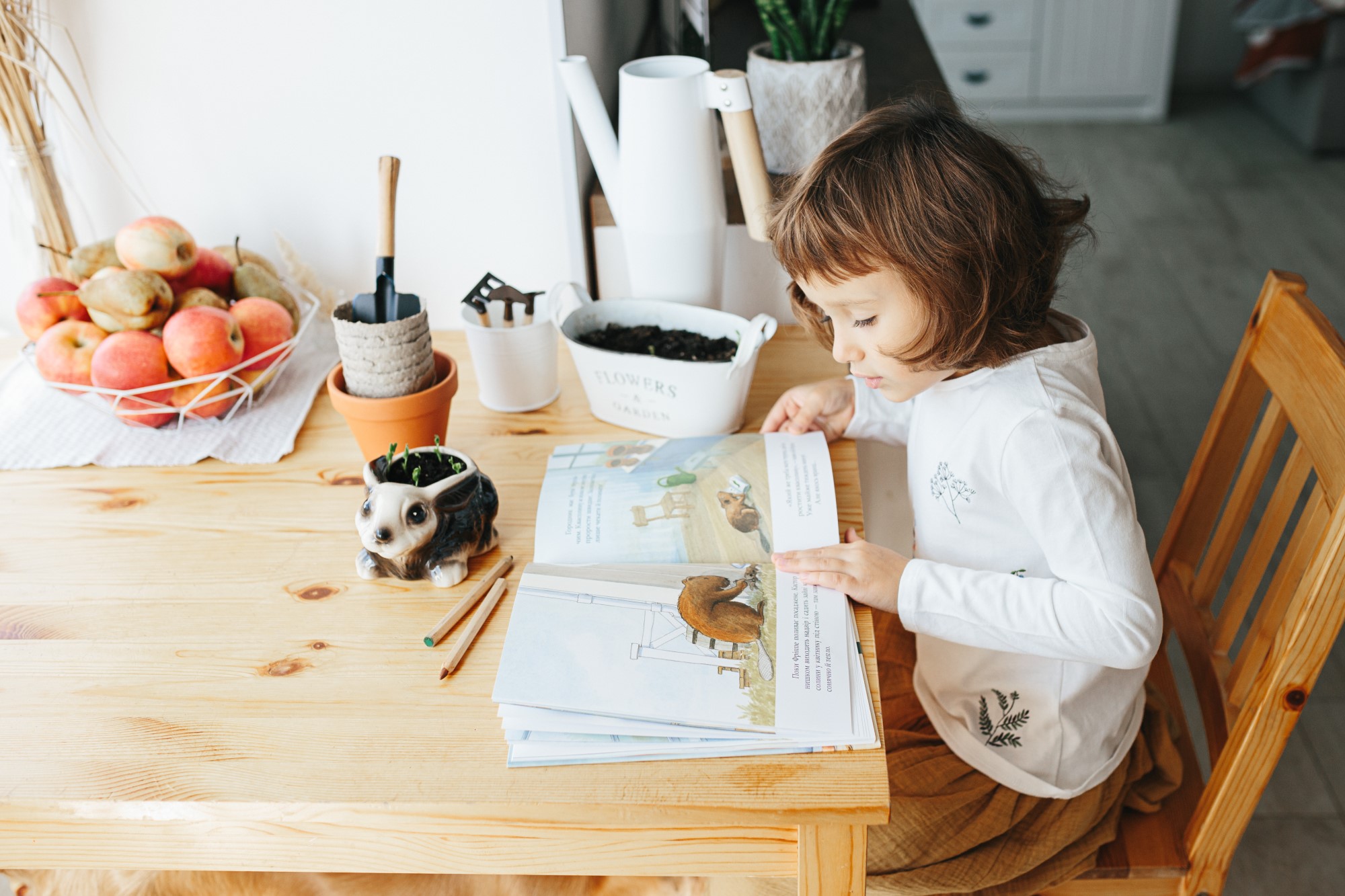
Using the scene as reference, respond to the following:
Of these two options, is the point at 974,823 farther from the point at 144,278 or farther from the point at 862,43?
the point at 862,43

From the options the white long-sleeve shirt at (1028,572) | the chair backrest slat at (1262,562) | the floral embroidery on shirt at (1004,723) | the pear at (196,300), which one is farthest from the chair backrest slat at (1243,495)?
the pear at (196,300)

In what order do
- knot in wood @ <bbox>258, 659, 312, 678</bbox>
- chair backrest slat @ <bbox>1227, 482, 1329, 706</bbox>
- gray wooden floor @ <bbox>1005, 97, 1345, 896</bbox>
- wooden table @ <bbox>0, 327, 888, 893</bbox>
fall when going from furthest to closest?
gray wooden floor @ <bbox>1005, 97, 1345, 896</bbox>, chair backrest slat @ <bbox>1227, 482, 1329, 706</bbox>, knot in wood @ <bbox>258, 659, 312, 678</bbox>, wooden table @ <bbox>0, 327, 888, 893</bbox>

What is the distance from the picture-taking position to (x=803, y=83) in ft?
3.99

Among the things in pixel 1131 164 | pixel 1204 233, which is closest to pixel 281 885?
pixel 1204 233

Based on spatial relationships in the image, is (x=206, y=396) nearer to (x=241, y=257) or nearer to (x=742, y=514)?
(x=241, y=257)

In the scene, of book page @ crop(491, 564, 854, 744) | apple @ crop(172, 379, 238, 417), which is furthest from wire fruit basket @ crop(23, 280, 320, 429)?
book page @ crop(491, 564, 854, 744)

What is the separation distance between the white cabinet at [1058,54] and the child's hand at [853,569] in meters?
3.85

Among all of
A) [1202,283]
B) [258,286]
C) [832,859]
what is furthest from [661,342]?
[1202,283]

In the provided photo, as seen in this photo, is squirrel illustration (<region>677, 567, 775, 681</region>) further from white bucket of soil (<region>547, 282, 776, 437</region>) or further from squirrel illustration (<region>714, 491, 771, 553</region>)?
white bucket of soil (<region>547, 282, 776, 437</region>)

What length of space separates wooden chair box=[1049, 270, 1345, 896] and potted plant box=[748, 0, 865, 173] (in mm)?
530

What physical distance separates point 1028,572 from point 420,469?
0.53 meters

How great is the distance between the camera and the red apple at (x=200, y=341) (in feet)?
3.27

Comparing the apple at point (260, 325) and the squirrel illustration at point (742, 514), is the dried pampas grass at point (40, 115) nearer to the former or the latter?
the apple at point (260, 325)

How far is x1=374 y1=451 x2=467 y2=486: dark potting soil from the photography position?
827mm
